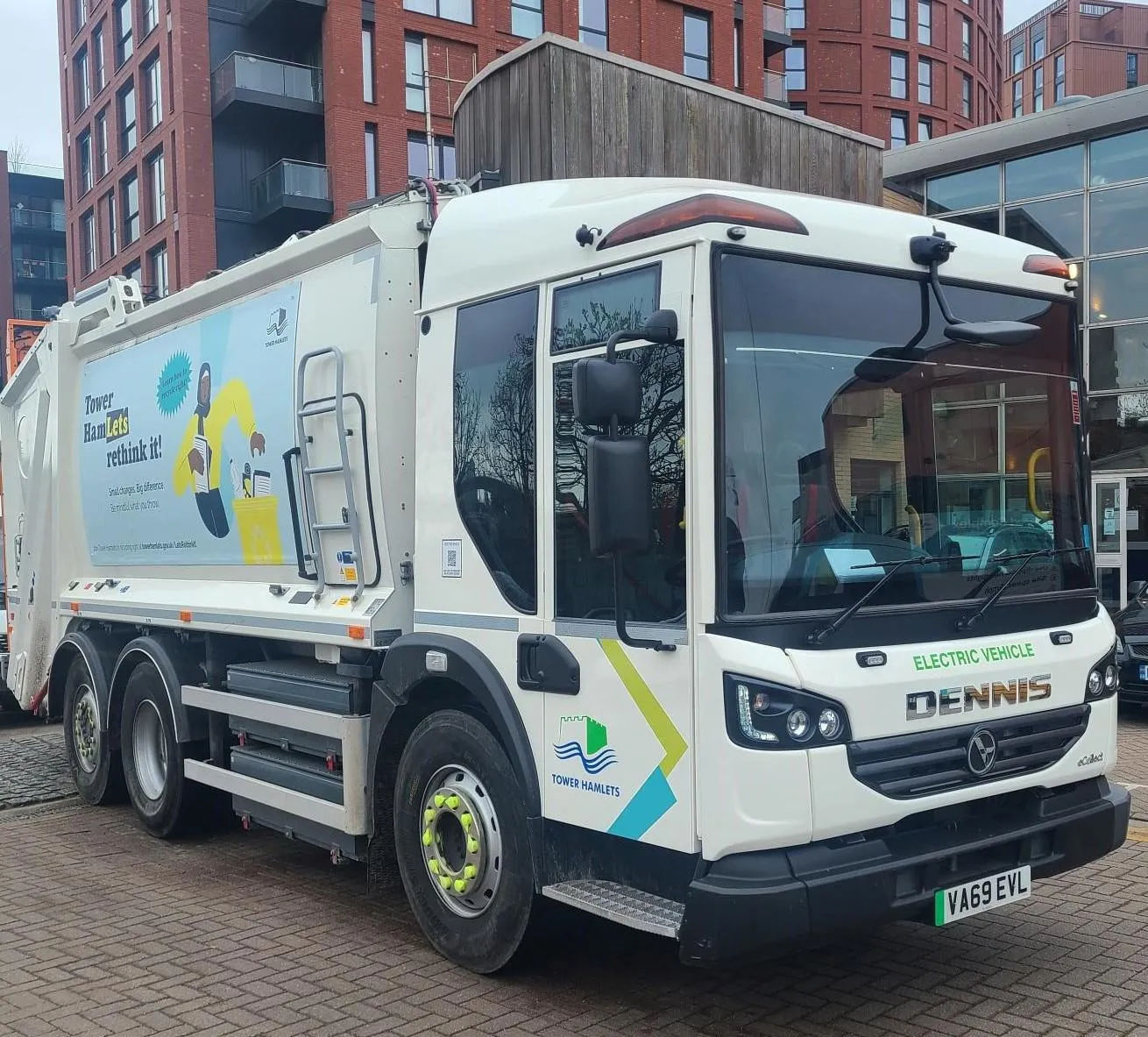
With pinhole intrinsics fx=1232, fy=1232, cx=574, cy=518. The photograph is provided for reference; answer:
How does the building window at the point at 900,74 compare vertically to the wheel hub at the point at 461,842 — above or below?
above

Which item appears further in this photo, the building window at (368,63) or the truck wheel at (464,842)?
the building window at (368,63)

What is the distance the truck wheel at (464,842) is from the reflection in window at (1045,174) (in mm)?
17131

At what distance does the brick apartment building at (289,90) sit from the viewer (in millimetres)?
30797

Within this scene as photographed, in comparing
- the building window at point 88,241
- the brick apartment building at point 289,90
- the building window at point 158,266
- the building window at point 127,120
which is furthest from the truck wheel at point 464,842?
the building window at point 88,241

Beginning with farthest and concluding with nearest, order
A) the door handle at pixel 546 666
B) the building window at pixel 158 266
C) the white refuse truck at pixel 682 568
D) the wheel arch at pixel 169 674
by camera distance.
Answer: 1. the building window at pixel 158 266
2. the wheel arch at pixel 169 674
3. the door handle at pixel 546 666
4. the white refuse truck at pixel 682 568

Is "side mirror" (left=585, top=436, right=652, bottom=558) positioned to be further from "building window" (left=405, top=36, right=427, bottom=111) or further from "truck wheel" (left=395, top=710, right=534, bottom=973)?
"building window" (left=405, top=36, right=427, bottom=111)

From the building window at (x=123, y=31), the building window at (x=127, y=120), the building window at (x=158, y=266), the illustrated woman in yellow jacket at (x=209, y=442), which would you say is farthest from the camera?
the building window at (x=127, y=120)

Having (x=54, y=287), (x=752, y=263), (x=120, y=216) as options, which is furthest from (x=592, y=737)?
(x=54, y=287)

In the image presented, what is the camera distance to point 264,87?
1196 inches

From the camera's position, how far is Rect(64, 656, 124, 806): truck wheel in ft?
26.5

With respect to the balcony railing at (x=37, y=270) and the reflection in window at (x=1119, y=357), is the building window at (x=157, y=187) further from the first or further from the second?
the balcony railing at (x=37, y=270)

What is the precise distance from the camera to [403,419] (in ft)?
17.8

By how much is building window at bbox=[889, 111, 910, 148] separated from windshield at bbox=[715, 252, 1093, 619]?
49.8 metres

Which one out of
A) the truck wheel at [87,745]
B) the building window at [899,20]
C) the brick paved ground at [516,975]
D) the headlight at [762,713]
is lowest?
the brick paved ground at [516,975]
